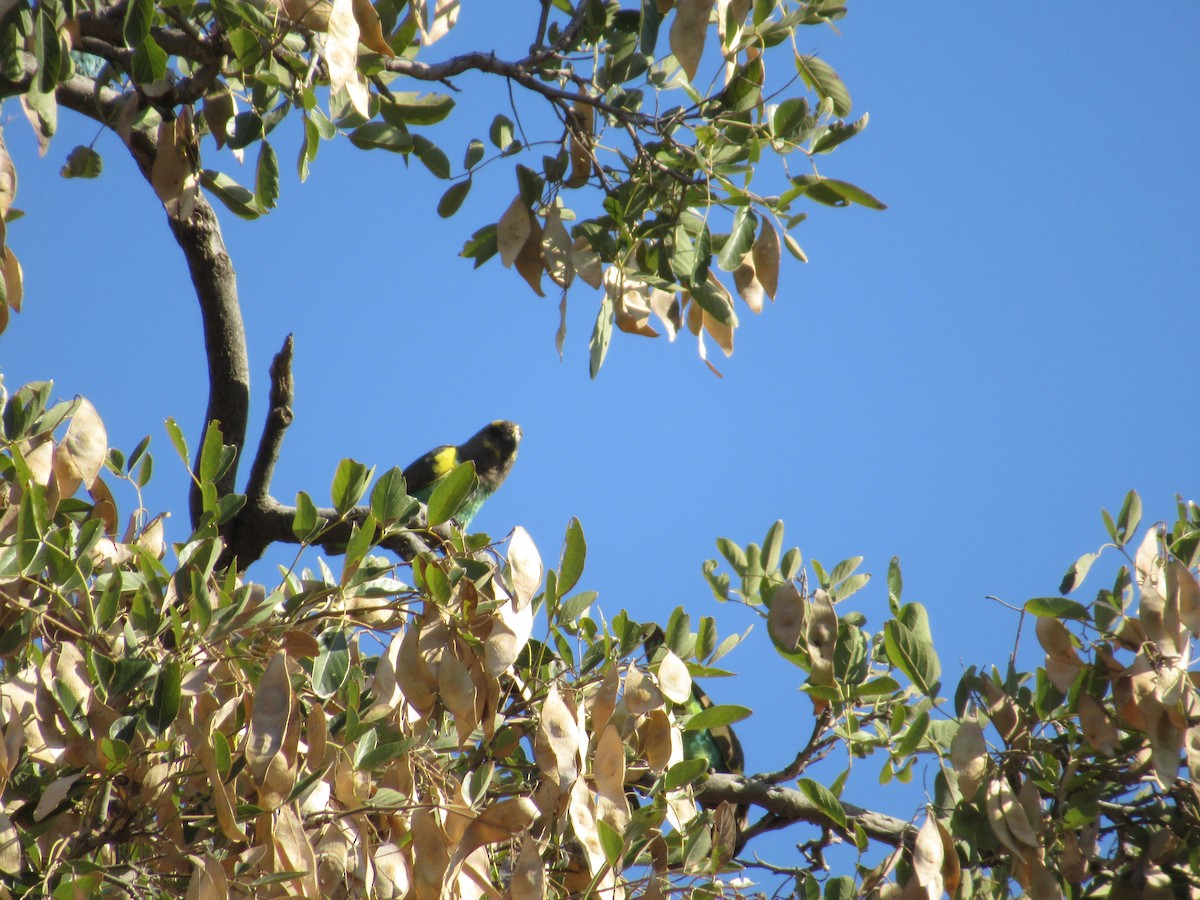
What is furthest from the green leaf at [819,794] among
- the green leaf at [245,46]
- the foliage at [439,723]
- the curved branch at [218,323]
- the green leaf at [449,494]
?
the curved branch at [218,323]

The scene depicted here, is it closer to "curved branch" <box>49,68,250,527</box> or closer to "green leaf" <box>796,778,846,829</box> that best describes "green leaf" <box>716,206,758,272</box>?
"green leaf" <box>796,778,846,829</box>

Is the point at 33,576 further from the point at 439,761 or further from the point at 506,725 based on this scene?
the point at 506,725

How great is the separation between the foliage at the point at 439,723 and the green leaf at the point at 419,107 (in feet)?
2.69

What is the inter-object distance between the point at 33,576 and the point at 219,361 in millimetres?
1453

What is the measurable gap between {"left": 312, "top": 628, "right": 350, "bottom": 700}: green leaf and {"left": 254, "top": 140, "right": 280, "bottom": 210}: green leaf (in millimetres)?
988

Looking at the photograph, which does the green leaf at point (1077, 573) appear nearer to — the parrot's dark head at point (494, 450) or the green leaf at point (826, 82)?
the green leaf at point (826, 82)

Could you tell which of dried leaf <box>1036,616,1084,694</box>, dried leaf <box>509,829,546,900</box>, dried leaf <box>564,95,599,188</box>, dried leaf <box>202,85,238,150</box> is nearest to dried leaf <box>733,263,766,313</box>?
dried leaf <box>564,95,599,188</box>

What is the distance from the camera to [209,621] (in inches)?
59.6

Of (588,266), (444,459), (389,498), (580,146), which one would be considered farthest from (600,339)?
(444,459)

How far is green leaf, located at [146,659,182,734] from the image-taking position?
1.46 meters

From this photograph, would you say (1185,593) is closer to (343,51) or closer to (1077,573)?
(1077,573)

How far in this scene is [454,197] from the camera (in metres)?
2.55

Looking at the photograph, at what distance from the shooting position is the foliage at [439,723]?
142 centimetres

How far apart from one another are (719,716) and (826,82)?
1251 mm
